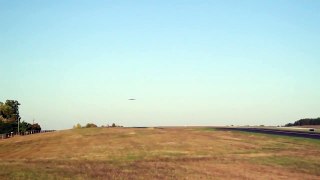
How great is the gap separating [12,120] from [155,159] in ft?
294

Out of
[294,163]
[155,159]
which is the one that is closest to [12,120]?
[155,159]

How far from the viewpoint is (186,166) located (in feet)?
127

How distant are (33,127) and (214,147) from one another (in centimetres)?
8656

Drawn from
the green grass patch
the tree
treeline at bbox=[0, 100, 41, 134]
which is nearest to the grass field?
the green grass patch

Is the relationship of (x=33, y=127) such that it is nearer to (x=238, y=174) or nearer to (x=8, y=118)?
(x=8, y=118)

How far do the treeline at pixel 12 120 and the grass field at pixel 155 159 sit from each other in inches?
1834

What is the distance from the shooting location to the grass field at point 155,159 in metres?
33.1

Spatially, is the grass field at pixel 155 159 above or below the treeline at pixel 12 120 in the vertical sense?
below

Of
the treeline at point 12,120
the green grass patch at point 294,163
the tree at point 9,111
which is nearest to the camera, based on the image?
the green grass patch at point 294,163

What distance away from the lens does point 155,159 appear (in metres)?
44.8

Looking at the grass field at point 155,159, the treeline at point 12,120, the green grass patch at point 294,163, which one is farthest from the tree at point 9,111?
the green grass patch at point 294,163

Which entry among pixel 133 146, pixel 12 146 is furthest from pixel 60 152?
pixel 12 146

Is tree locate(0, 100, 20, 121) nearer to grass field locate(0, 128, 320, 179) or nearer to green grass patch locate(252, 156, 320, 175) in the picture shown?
grass field locate(0, 128, 320, 179)

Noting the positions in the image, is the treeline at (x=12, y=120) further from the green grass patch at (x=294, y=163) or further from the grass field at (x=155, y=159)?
the green grass patch at (x=294, y=163)
